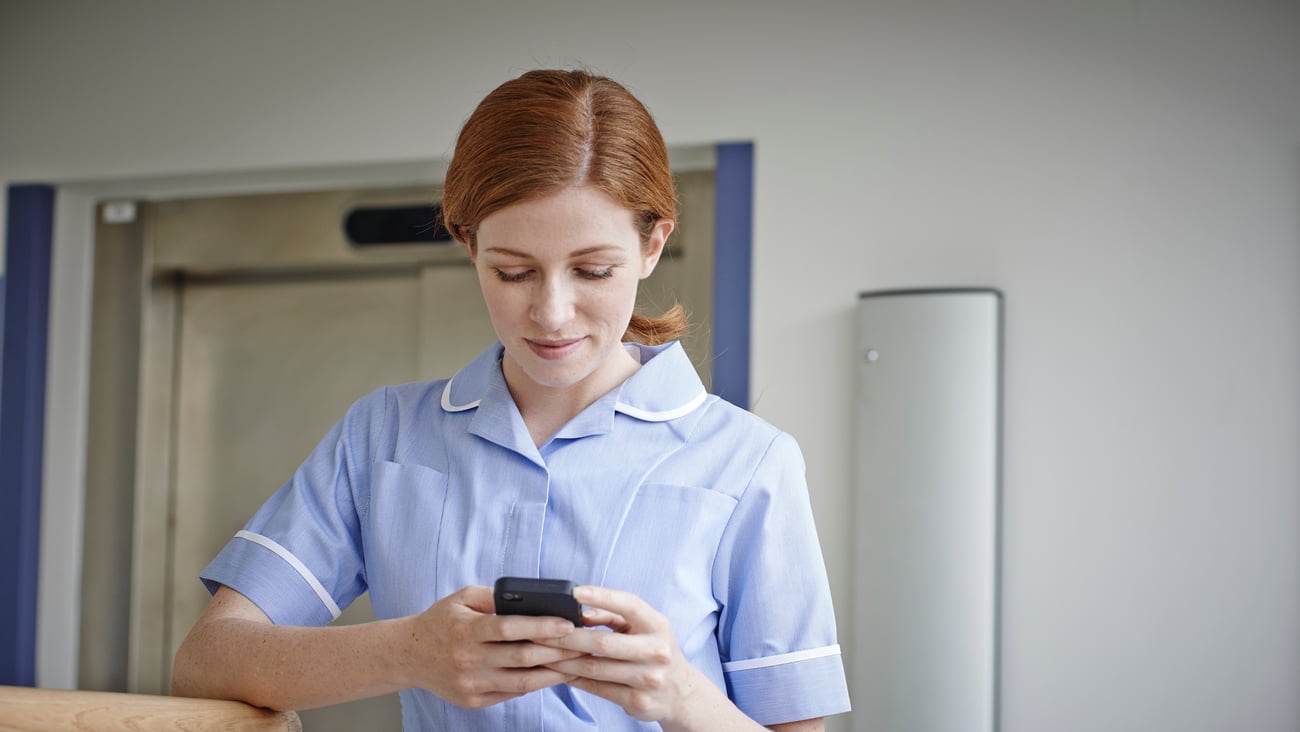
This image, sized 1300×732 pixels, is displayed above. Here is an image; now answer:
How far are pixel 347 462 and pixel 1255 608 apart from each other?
1795mm

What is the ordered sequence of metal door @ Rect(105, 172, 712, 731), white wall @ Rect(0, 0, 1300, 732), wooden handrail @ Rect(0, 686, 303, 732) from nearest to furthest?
wooden handrail @ Rect(0, 686, 303, 732)
white wall @ Rect(0, 0, 1300, 732)
metal door @ Rect(105, 172, 712, 731)

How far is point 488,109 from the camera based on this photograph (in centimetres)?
120

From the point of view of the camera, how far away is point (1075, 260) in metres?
2.42

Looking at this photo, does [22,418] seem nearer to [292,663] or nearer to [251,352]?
[251,352]

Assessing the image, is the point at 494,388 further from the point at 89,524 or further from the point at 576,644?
the point at 89,524

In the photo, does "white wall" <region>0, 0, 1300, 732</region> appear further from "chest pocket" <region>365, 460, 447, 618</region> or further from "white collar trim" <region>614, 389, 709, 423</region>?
"chest pocket" <region>365, 460, 447, 618</region>

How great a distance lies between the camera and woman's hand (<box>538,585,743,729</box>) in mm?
967

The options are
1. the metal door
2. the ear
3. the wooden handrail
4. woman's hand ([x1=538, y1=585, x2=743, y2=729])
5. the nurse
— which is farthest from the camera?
the metal door

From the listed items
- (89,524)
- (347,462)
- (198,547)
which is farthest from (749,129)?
(89,524)

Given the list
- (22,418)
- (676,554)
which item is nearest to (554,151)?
(676,554)

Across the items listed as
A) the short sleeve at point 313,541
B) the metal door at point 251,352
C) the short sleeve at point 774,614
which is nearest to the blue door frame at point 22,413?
the metal door at point 251,352

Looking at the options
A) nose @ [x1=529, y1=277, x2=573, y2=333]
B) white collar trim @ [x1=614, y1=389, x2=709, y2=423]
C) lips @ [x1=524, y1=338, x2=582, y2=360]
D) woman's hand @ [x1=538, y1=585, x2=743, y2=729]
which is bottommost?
woman's hand @ [x1=538, y1=585, x2=743, y2=729]

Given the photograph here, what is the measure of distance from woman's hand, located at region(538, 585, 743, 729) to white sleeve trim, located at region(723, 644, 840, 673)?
17cm

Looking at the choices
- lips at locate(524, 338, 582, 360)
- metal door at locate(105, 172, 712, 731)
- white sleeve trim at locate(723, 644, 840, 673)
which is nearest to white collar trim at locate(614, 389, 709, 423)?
lips at locate(524, 338, 582, 360)
